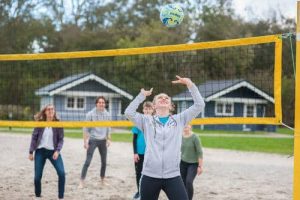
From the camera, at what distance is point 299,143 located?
5.42 m

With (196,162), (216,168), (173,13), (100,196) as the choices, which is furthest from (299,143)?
(216,168)

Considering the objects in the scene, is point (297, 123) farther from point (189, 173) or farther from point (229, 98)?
point (229, 98)

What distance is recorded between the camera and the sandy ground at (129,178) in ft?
28.8

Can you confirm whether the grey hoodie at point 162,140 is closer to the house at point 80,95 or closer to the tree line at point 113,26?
the house at point 80,95

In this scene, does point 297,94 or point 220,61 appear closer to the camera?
point 297,94

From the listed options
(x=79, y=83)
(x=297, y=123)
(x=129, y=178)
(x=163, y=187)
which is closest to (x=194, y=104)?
(x=163, y=187)

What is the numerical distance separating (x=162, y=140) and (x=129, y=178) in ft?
19.3

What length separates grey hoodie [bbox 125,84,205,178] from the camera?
5070 mm

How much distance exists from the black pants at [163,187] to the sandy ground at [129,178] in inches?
132

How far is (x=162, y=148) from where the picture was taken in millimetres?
5145

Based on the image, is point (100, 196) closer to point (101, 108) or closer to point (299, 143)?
point (101, 108)

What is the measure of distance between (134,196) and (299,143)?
352 cm

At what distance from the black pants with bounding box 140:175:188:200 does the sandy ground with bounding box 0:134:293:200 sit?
3.34 metres

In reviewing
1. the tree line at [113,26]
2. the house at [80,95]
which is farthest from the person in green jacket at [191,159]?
the tree line at [113,26]
